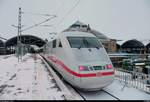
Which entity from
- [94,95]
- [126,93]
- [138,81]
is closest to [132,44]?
[138,81]

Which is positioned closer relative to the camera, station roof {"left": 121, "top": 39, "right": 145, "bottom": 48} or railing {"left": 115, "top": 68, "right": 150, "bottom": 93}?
railing {"left": 115, "top": 68, "right": 150, "bottom": 93}

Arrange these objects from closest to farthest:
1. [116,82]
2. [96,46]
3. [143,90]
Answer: [143,90]
[96,46]
[116,82]

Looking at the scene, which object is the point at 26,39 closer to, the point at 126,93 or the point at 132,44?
the point at 132,44

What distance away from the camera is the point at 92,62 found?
5301 millimetres

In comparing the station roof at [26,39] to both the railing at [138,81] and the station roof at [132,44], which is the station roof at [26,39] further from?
the railing at [138,81]

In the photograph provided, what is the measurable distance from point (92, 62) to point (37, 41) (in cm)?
4939

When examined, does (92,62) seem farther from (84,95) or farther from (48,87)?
(48,87)

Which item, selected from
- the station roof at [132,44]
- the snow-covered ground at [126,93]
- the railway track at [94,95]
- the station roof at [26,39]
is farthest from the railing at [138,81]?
the station roof at [132,44]

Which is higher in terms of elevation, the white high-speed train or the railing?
the white high-speed train

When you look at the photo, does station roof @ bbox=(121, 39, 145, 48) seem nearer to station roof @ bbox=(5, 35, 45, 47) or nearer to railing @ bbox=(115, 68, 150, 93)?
station roof @ bbox=(5, 35, 45, 47)

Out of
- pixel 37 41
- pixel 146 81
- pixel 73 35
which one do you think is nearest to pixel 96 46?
pixel 73 35

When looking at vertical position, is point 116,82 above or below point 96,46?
below

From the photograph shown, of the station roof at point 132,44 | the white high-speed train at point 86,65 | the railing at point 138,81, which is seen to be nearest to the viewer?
the white high-speed train at point 86,65

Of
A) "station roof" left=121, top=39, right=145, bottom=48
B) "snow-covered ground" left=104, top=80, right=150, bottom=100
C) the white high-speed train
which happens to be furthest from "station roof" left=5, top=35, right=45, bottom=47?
"snow-covered ground" left=104, top=80, right=150, bottom=100
